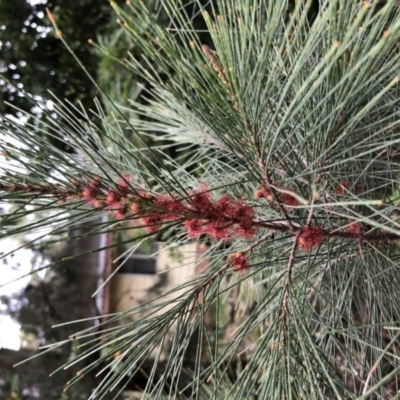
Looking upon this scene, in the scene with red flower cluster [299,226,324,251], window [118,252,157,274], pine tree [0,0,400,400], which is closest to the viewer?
pine tree [0,0,400,400]

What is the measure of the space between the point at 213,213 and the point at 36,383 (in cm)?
146

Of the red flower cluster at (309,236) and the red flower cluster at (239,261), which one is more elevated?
the red flower cluster at (309,236)

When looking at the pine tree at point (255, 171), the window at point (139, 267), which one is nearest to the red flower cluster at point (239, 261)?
the pine tree at point (255, 171)

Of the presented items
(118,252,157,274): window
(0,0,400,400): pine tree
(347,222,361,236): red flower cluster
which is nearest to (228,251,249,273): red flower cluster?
(0,0,400,400): pine tree

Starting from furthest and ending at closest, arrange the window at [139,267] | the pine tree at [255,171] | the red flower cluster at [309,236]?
1. the window at [139,267]
2. the red flower cluster at [309,236]
3. the pine tree at [255,171]

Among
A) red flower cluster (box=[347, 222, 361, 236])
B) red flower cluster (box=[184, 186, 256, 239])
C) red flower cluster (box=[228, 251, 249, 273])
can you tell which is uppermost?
red flower cluster (box=[184, 186, 256, 239])

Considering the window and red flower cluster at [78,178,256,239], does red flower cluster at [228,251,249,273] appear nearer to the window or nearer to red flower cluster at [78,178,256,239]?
red flower cluster at [78,178,256,239]

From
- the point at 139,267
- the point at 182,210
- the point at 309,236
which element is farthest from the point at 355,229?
the point at 139,267

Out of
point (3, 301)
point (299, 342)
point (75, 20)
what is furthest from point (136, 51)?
point (299, 342)

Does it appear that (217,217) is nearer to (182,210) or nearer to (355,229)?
(182,210)

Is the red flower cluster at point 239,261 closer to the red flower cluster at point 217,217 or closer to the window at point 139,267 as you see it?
the red flower cluster at point 217,217

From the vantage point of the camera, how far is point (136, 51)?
54.1 inches

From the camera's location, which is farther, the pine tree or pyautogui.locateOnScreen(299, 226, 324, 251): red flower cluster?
pyautogui.locateOnScreen(299, 226, 324, 251): red flower cluster

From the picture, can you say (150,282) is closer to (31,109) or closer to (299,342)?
(31,109)
